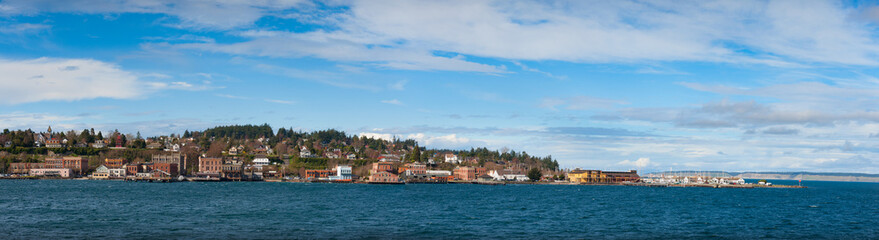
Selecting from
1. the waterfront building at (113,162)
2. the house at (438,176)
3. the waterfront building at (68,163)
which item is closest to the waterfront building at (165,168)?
the waterfront building at (113,162)

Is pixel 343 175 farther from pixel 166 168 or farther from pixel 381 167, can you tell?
pixel 166 168

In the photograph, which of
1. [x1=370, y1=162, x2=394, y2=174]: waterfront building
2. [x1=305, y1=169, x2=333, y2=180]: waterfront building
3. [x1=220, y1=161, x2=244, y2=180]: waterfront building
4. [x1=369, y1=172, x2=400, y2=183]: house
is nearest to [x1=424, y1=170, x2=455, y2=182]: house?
[x1=370, y1=162, x2=394, y2=174]: waterfront building

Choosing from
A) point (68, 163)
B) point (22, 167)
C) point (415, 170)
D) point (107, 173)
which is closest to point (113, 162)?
point (68, 163)

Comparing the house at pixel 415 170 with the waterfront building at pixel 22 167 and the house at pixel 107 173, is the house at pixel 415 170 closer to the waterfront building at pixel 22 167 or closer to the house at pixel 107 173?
the house at pixel 107 173

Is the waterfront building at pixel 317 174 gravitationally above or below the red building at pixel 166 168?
below

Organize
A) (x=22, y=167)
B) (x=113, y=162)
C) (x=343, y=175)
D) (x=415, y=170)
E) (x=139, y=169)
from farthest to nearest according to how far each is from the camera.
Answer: (x=415, y=170) → (x=113, y=162) → (x=139, y=169) → (x=343, y=175) → (x=22, y=167)

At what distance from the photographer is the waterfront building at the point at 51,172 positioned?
560 feet

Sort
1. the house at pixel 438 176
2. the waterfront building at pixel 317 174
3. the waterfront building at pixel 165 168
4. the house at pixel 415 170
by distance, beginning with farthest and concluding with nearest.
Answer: the house at pixel 415 170, the house at pixel 438 176, the waterfront building at pixel 165 168, the waterfront building at pixel 317 174

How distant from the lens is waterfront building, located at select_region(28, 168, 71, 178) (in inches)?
6718

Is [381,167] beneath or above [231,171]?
above

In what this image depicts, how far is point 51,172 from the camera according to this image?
569ft

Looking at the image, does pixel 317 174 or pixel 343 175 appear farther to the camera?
pixel 317 174

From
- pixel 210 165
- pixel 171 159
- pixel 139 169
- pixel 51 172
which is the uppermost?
pixel 171 159

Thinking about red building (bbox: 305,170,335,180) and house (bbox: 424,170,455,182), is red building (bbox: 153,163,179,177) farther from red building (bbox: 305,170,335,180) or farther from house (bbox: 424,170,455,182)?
house (bbox: 424,170,455,182)
